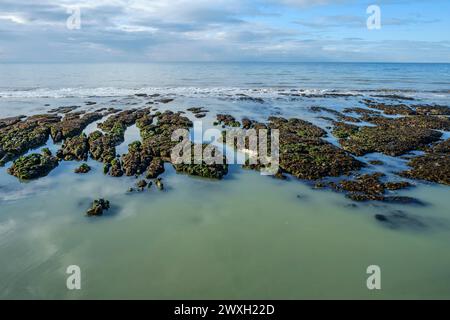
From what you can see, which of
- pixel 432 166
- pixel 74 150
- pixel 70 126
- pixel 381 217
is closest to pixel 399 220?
pixel 381 217

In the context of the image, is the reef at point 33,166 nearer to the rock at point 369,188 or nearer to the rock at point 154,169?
the rock at point 154,169

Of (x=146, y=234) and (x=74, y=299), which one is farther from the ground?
(x=146, y=234)

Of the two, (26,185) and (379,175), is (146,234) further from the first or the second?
(379,175)

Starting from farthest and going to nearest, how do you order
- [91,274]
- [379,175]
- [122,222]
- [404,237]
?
[379,175] < [122,222] < [404,237] < [91,274]

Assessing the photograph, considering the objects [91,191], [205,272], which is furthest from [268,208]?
[91,191]

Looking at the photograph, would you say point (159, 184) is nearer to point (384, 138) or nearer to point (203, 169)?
point (203, 169)

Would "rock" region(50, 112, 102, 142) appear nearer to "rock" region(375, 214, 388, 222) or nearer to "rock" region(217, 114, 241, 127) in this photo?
"rock" region(217, 114, 241, 127)
